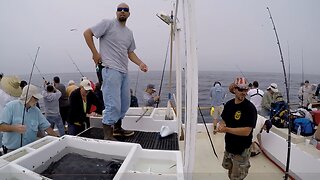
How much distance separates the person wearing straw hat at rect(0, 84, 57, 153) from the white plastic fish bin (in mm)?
418

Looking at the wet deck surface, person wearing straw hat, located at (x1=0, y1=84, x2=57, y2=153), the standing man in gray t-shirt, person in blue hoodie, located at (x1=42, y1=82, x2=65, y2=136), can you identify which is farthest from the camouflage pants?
person in blue hoodie, located at (x1=42, y1=82, x2=65, y2=136)

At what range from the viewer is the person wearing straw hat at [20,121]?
224 cm

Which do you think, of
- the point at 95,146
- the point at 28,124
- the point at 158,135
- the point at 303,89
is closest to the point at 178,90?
the point at 158,135

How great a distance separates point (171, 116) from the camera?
171 inches

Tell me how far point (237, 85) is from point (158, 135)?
1.33 metres

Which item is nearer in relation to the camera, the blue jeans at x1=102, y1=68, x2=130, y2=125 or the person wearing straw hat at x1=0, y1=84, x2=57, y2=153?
the person wearing straw hat at x1=0, y1=84, x2=57, y2=153

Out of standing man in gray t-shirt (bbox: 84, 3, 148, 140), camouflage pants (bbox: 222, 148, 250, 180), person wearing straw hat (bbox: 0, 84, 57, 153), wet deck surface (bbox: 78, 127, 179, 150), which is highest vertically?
standing man in gray t-shirt (bbox: 84, 3, 148, 140)

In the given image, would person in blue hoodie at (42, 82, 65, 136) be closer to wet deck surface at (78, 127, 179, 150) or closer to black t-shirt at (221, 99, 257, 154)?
wet deck surface at (78, 127, 179, 150)

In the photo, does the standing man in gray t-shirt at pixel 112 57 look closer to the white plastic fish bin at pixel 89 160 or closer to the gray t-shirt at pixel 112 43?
the gray t-shirt at pixel 112 43

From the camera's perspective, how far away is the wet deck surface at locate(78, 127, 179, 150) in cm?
277

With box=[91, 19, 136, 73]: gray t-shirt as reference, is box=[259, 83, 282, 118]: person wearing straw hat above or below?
below

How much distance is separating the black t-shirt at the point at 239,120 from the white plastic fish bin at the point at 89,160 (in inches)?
44.2

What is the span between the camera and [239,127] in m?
2.70

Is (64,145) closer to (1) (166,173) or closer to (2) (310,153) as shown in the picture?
(1) (166,173)
